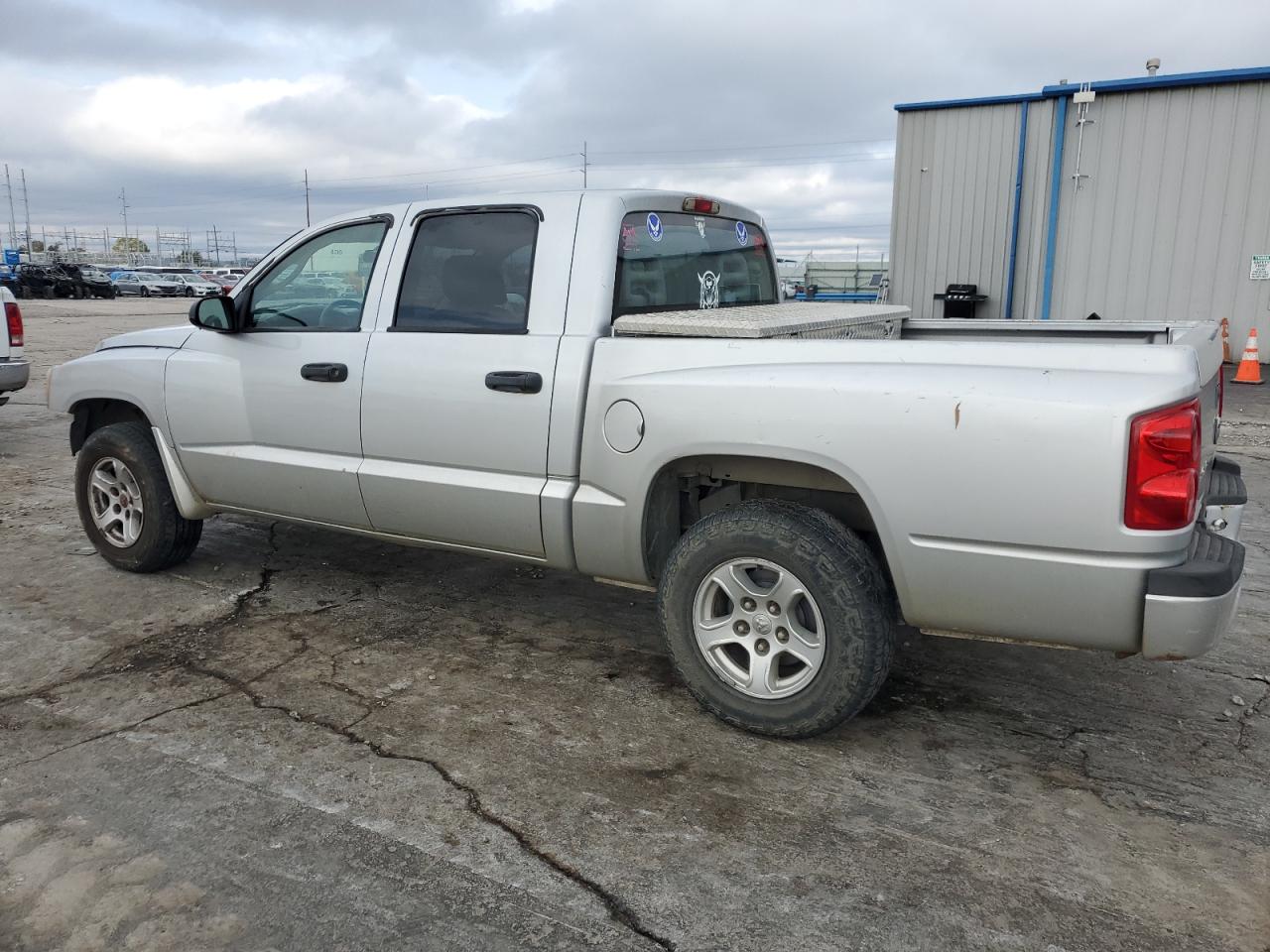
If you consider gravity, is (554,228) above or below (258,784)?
above

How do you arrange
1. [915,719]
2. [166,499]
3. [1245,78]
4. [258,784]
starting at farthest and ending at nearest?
[1245,78]
[166,499]
[915,719]
[258,784]

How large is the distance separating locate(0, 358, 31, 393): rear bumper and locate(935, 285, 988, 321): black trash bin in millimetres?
12008

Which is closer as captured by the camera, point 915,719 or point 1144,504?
point 1144,504

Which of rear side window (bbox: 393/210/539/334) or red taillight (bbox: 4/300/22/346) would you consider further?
red taillight (bbox: 4/300/22/346)

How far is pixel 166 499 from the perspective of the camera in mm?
5004

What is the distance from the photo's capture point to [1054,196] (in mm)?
14289

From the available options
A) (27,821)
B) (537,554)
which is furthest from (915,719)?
(27,821)

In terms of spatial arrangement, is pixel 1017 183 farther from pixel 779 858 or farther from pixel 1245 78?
pixel 779 858

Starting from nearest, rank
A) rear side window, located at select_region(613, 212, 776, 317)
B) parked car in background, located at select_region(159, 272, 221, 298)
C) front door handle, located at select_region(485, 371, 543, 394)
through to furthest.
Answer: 1. front door handle, located at select_region(485, 371, 543, 394)
2. rear side window, located at select_region(613, 212, 776, 317)
3. parked car in background, located at select_region(159, 272, 221, 298)

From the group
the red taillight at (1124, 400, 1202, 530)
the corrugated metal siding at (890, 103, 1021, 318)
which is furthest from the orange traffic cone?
the red taillight at (1124, 400, 1202, 530)

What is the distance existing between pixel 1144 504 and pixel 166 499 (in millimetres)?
4336

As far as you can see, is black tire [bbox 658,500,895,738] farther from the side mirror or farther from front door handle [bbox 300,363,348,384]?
the side mirror

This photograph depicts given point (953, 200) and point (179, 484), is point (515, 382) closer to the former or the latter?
point (179, 484)

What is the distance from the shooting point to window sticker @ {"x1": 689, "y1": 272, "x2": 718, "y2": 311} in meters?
4.33
